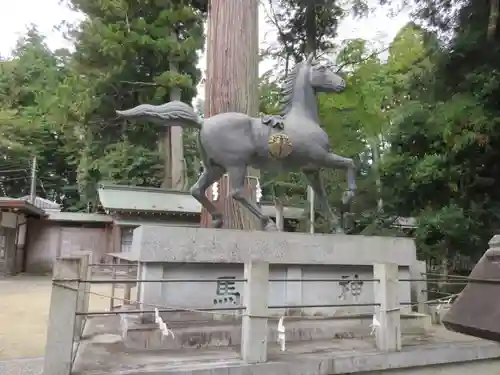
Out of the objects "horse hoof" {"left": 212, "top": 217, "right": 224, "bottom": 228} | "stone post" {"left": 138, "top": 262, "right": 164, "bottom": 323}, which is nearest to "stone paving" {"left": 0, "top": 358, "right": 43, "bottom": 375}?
"stone post" {"left": 138, "top": 262, "right": 164, "bottom": 323}

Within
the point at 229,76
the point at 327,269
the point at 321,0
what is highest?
the point at 321,0

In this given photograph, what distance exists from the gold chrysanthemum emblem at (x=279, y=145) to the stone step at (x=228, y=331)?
1.65 meters

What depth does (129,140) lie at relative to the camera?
16312 mm

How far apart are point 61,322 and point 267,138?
8.66 ft

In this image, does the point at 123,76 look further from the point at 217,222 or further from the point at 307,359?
the point at 307,359

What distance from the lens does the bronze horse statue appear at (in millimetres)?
4438

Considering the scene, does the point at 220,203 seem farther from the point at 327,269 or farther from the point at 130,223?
the point at 130,223

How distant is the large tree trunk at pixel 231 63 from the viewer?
6.05 m

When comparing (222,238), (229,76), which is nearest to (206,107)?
(229,76)

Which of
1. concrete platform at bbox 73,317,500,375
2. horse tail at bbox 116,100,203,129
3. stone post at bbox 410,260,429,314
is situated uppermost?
horse tail at bbox 116,100,203,129

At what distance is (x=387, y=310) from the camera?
371 centimetres

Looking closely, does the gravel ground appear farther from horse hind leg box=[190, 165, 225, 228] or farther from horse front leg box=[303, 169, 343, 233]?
horse front leg box=[303, 169, 343, 233]

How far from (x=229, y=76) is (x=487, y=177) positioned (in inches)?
212

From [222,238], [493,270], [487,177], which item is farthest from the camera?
[487,177]
